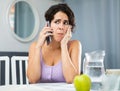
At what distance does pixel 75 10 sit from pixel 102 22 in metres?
0.55

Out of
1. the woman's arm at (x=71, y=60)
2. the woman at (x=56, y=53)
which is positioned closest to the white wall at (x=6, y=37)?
the woman at (x=56, y=53)

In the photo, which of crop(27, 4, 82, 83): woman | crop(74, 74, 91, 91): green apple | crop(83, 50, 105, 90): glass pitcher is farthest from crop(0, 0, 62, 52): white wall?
crop(74, 74, 91, 91): green apple

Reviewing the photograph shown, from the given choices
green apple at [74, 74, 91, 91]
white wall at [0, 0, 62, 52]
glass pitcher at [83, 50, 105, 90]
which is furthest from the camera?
white wall at [0, 0, 62, 52]

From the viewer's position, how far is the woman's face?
176 centimetres

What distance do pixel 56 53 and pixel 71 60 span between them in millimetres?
132

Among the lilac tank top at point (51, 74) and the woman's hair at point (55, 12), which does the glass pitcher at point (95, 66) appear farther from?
the woman's hair at point (55, 12)

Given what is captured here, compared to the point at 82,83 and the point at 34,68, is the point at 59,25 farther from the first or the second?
the point at 82,83

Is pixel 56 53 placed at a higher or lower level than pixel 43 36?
lower

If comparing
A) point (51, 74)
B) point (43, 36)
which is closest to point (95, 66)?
point (51, 74)

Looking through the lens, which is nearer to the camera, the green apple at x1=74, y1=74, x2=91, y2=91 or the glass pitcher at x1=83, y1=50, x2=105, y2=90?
the green apple at x1=74, y1=74, x2=91, y2=91

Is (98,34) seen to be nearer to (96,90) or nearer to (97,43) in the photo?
(97,43)

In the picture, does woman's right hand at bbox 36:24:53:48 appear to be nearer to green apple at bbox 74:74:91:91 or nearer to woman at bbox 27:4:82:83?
woman at bbox 27:4:82:83

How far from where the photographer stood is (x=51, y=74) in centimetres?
168

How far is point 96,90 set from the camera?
1.06 m
